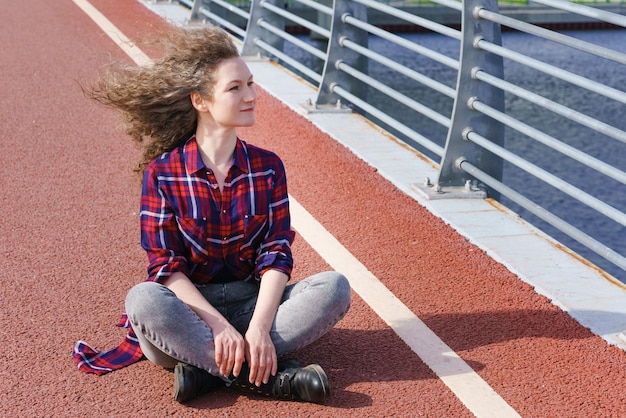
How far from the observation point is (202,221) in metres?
3.84

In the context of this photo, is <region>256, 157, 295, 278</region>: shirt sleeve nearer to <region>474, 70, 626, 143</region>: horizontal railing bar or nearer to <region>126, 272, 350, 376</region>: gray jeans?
<region>126, 272, 350, 376</region>: gray jeans

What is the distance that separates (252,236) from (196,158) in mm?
351

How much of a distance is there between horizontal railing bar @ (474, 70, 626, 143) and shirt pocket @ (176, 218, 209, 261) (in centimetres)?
174

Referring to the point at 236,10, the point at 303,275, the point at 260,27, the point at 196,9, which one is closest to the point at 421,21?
the point at 303,275

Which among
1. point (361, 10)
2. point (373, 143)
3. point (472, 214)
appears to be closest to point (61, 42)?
point (361, 10)

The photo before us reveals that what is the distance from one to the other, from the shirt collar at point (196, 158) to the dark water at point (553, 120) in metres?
5.26

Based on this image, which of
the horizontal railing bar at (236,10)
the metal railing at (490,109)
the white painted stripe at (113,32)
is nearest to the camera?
the metal railing at (490,109)

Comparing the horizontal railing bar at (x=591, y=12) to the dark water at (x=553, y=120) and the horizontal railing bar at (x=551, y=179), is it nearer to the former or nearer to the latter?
the horizontal railing bar at (x=551, y=179)

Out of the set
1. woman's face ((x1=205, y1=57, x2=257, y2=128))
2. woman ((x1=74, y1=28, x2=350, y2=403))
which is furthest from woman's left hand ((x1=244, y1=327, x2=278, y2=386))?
woman's face ((x1=205, y1=57, x2=257, y2=128))

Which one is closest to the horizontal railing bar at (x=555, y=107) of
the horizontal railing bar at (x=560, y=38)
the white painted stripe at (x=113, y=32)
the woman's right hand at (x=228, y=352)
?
the horizontal railing bar at (x=560, y=38)

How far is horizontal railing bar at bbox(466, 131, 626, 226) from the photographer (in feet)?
15.3

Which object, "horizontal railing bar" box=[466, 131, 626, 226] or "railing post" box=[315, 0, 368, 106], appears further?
"railing post" box=[315, 0, 368, 106]

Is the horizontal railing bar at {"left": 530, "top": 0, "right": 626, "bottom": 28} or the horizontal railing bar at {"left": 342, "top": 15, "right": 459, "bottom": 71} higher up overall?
the horizontal railing bar at {"left": 530, "top": 0, "right": 626, "bottom": 28}

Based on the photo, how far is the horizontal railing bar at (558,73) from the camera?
453 centimetres
